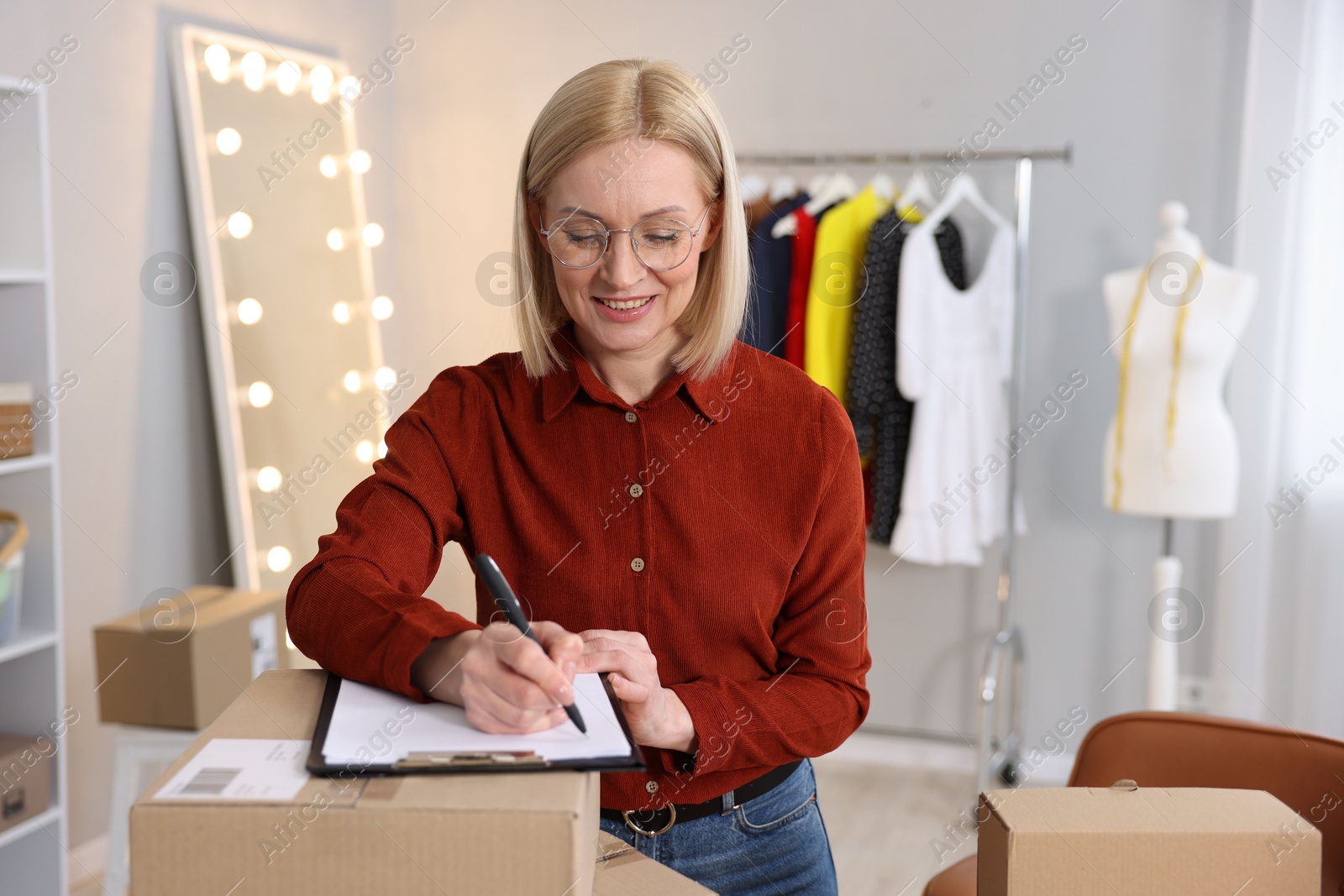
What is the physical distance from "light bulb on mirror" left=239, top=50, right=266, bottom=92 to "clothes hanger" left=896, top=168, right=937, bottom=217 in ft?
5.70

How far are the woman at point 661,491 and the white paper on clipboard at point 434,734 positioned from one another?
13cm

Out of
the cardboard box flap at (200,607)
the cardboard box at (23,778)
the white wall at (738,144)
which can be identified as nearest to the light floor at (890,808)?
the white wall at (738,144)

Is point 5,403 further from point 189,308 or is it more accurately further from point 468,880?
point 468,880

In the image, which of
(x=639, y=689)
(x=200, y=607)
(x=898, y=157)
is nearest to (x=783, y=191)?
(x=898, y=157)

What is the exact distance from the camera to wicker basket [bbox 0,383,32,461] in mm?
2088

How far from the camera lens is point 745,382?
3.48 ft

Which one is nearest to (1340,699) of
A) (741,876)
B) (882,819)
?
(882,819)

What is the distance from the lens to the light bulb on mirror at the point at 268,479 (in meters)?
2.88

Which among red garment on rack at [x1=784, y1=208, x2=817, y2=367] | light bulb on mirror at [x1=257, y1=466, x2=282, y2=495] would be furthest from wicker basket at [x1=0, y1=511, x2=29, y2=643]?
red garment on rack at [x1=784, y1=208, x2=817, y2=367]

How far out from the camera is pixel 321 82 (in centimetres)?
317

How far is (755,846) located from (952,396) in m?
2.04

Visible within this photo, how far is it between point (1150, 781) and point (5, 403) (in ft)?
6.74

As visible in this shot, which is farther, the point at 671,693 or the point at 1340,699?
the point at 1340,699

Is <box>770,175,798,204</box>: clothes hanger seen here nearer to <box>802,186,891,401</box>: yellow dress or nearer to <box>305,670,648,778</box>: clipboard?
<box>802,186,891,401</box>: yellow dress
